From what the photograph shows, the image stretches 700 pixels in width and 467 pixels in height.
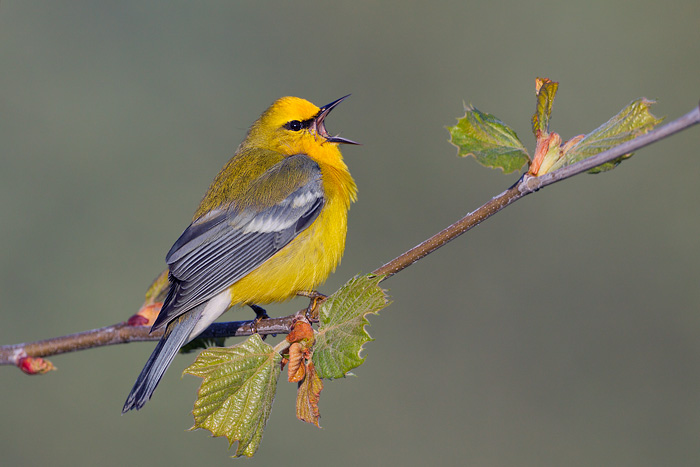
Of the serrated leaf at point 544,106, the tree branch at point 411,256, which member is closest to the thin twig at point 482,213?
the tree branch at point 411,256

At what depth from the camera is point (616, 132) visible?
222cm

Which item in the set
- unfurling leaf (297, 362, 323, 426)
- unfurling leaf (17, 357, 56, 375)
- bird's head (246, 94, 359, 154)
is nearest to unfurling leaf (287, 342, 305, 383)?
unfurling leaf (297, 362, 323, 426)

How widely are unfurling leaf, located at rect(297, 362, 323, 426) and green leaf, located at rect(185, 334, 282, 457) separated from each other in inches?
4.1

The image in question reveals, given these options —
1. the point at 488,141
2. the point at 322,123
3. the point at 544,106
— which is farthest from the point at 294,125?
the point at 544,106

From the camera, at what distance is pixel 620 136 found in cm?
219

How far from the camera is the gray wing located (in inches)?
133

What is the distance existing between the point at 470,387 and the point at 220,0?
6777mm

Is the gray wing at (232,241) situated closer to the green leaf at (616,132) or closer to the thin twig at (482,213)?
the thin twig at (482,213)

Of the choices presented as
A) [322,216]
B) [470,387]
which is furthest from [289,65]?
[322,216]

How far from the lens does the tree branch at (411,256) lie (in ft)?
5.76

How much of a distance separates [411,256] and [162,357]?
1507mm

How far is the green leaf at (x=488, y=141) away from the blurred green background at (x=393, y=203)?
154 inches

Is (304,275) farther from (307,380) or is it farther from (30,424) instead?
(30,424)

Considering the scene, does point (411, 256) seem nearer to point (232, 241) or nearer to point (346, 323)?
point (346, 323)
